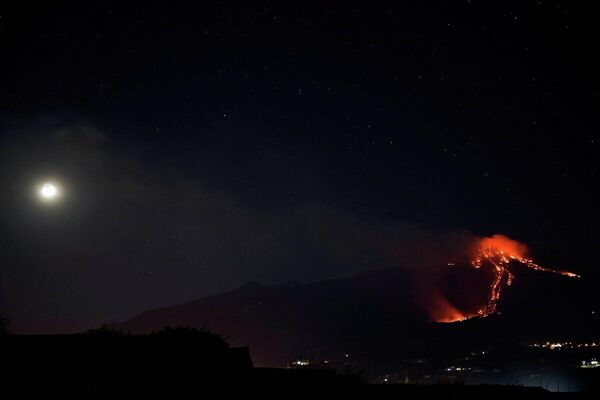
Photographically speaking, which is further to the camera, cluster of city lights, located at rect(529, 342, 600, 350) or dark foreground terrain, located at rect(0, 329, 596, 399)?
cluster of city lights, located at rect(529, 342, 600, 350)

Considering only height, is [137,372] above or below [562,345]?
above

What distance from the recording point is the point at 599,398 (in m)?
32.1

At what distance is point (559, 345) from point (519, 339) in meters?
15.4

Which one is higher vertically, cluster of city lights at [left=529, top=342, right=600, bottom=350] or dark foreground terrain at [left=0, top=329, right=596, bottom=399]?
dark foreground terrain at [left=0, top=329, right=596, bottom=399]

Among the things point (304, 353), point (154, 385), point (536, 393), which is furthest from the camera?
point (304, 353)

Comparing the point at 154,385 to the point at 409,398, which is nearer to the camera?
the point at 154,385

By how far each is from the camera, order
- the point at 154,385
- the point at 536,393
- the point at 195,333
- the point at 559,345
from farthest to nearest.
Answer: the point at 559,345, the point at 195,333, the point at 536,393, the point at 154,385

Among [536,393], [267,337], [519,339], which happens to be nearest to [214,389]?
[536,393]

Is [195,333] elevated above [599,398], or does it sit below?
above

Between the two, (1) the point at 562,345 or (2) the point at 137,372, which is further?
(1) the point at 562,345

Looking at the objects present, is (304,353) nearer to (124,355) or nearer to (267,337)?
(267,337)

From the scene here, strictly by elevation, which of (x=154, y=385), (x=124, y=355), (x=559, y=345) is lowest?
(x=559, y=345)

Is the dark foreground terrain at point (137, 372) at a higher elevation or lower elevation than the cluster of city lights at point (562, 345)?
higher

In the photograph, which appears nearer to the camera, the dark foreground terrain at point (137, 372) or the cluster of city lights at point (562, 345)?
the dark foreground terrain at point (137, 372)
